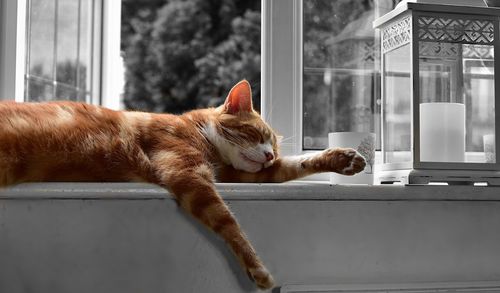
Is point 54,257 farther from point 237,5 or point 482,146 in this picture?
point 237,5

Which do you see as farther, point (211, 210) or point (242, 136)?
point (242, 136)

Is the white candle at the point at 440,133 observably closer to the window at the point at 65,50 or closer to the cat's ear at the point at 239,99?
the cat's ear at the point at 239,99

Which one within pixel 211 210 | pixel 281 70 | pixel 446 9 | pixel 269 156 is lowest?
pixel 211 210

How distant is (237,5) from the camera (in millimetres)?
6121

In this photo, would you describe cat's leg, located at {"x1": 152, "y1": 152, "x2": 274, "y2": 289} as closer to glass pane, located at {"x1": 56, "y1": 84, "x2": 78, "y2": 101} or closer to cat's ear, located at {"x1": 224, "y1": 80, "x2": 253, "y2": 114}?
Result: cat's ear, located at {"x1": 224, "y1": 80, "x2": 253, "y2": 114}

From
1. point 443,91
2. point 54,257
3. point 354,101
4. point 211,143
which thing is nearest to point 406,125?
point 443,91

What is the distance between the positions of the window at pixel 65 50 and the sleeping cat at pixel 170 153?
0.54 meters

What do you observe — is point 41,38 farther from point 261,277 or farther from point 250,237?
point 261,277

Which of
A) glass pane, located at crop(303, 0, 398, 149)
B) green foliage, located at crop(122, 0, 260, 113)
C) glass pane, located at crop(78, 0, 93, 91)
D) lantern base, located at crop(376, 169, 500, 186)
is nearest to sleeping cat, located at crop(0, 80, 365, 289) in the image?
lantern base, located at crop(376, 169, 500, 186)

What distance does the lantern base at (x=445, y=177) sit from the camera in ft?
4.20

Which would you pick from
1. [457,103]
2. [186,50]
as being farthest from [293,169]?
[186,50]

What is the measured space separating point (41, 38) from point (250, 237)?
0.94m

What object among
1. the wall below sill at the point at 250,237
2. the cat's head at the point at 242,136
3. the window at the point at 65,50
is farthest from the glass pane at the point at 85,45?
the wall below sill at the point at 250,237

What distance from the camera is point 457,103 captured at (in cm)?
135
